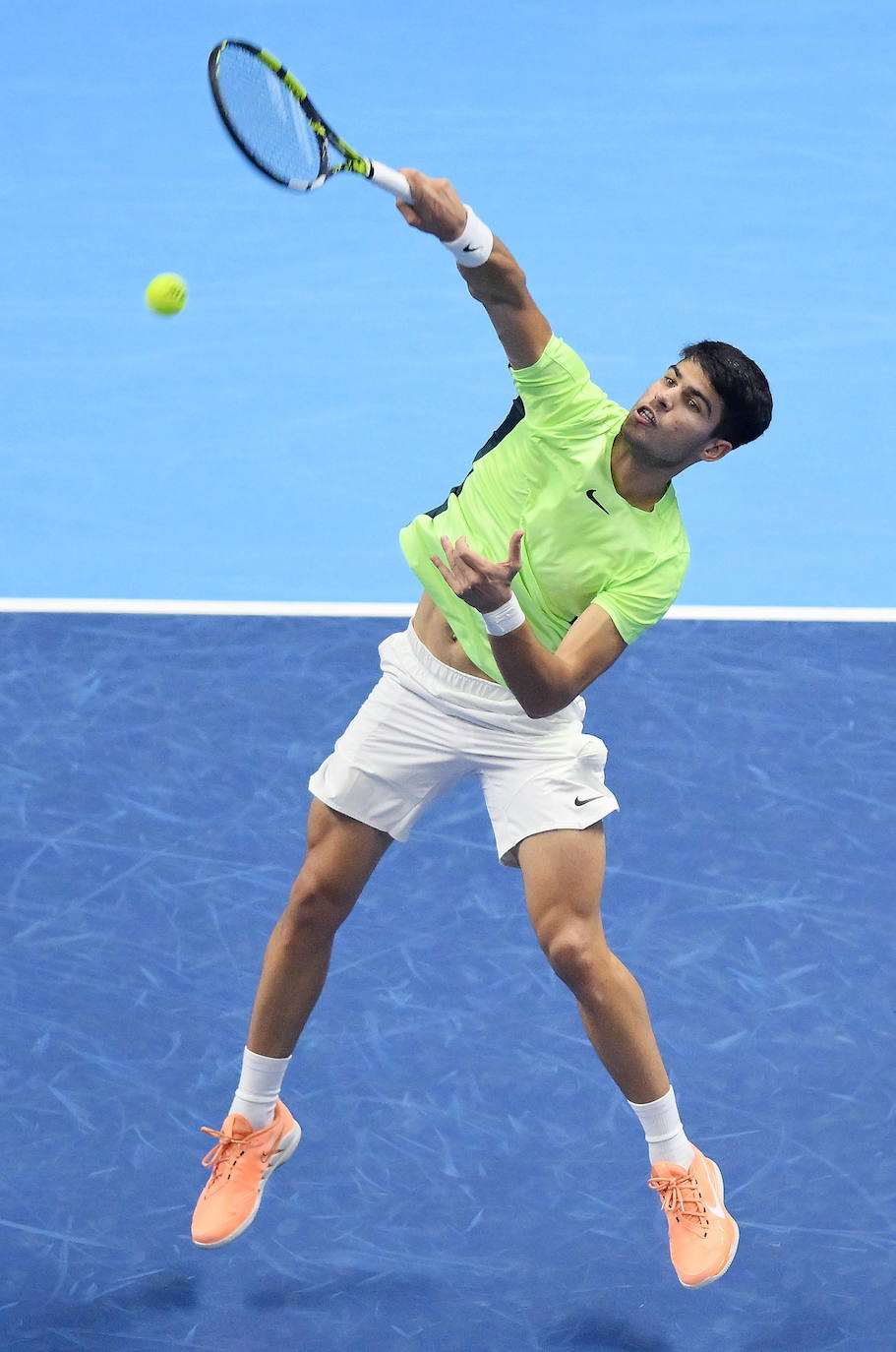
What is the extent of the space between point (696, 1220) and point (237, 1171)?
1178 millimetres

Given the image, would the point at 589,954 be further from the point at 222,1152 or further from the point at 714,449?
the point at 714,449

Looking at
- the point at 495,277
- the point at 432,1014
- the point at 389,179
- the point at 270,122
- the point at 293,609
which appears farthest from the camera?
the point at 293,609

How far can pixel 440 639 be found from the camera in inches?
198

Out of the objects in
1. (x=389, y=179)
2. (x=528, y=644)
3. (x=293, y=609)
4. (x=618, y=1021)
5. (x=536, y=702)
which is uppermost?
(x=389, y=179)

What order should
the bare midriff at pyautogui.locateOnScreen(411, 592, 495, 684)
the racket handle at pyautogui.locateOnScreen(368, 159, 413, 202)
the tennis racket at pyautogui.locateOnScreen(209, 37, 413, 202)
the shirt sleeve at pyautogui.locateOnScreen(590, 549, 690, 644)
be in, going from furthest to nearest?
the bare midriff at pyautogui.locateOnScreen(411, 592, 495, 684) < the shirt sleeve at pyautogui.locateOnScreen(590, 549, 690, 644) < the tennis racket at pyautogui.locateOnScreen(209, 37, 413, 202) < the racket handle at pyautogui.locateOnScreen(368, 159, 413, 202)

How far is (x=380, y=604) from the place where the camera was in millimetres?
7680

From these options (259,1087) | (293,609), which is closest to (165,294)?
(293,609)

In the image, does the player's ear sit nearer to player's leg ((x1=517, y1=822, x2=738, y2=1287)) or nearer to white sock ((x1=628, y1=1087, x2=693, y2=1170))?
player's leg ((x1=517, y1=822, x2=738, y2=1287))

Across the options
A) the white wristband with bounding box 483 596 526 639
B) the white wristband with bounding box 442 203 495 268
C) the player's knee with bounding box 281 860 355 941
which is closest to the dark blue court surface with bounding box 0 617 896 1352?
the player's knee with bounding box 281 860 355 941

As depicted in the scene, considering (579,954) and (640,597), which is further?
(640,597)

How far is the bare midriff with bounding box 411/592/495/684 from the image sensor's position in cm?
498

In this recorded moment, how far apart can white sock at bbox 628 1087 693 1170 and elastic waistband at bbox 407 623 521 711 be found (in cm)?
106

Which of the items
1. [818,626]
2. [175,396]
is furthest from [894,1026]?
[175,396]

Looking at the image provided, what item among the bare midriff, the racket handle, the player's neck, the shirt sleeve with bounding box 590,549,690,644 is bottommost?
the bare midriff
